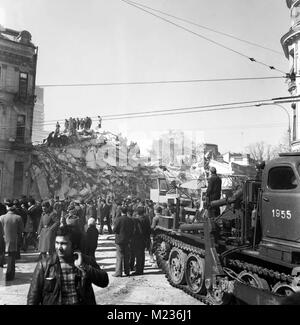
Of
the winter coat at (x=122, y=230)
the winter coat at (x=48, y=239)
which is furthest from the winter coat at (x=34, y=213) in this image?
the winter coat at (x=122, y=230)

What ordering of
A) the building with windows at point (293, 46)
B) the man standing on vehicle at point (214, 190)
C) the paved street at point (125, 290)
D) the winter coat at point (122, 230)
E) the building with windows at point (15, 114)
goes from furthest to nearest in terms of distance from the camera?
the building with windows at point (15, 114), the winter coat at point (122, 230), the man standing on vehicle at point (214, 190), the building with windows at point (293, 46), the paved street at point (125, 290)

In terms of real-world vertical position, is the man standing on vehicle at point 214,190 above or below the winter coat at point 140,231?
above

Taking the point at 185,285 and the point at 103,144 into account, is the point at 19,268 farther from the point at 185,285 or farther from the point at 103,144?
the point at 103,144

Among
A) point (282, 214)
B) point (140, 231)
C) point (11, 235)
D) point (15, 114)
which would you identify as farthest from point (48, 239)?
point (15, 114)

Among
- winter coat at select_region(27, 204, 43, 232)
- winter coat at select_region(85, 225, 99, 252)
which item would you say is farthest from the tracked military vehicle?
winter coat at select_region(27, 204, 43, 232)

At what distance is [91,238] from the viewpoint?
8.77m

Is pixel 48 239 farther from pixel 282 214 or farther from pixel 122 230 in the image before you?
pixel 282 214

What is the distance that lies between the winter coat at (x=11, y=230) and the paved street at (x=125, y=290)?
2.36ft

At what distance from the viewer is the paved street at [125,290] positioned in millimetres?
7051

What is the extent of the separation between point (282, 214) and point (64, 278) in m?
3.80

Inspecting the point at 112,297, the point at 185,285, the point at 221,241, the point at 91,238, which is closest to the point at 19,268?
the point at 91,238

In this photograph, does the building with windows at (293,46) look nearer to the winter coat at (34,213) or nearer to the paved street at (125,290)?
the paved street at (125,290)

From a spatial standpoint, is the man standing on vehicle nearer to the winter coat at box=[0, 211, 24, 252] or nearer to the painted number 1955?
the painted number 1955

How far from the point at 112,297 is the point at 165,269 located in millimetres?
2364
